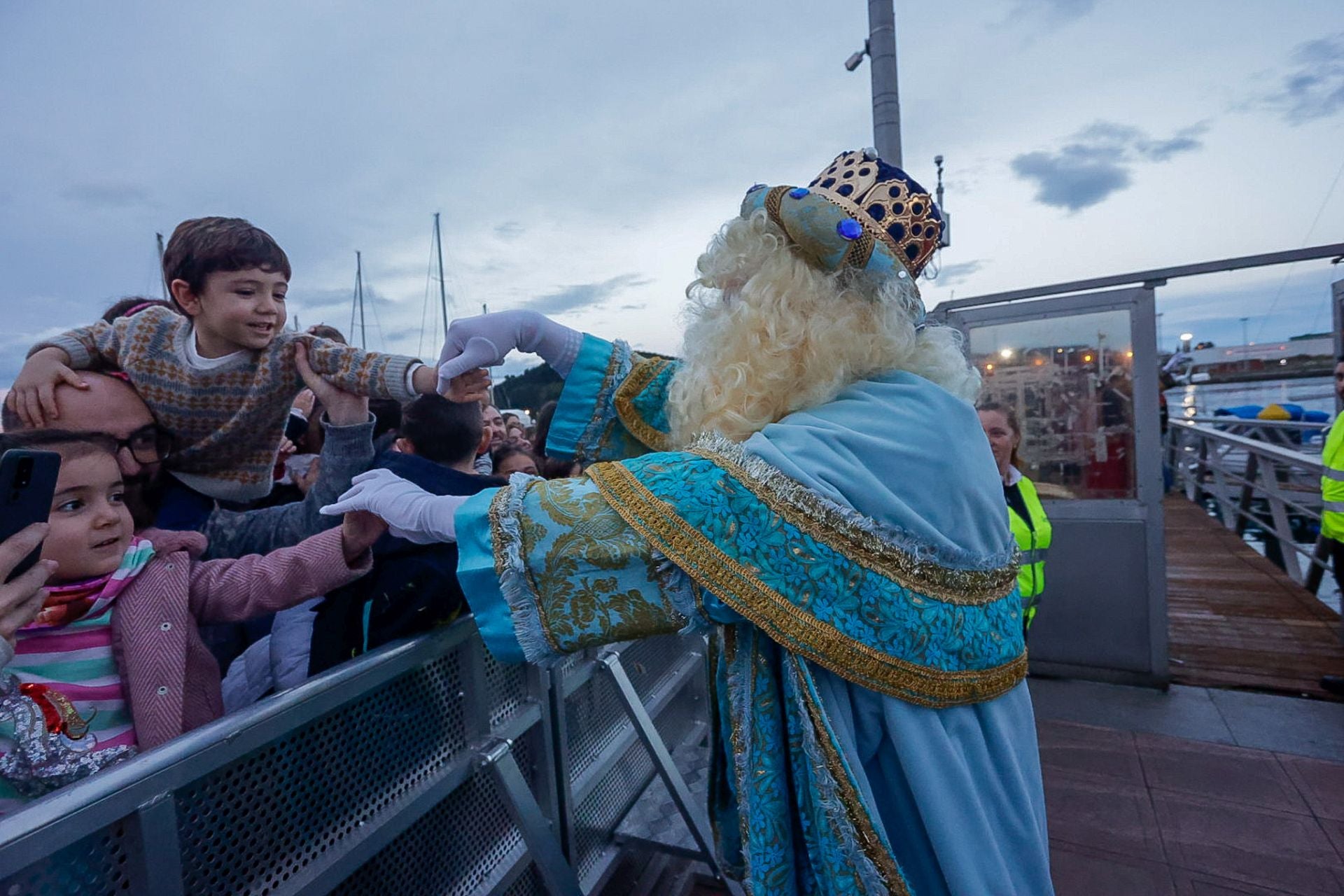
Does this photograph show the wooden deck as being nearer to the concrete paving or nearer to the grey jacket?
the concrete paving

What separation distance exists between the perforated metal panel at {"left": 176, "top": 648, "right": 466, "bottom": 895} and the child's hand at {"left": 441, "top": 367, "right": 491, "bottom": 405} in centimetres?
60

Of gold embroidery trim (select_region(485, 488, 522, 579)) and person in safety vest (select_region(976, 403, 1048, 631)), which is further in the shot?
person in safety vest (select_region(976, 403, 1048, 631))

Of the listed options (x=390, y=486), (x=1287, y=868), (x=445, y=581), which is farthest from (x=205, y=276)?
(x=1287, y=868)

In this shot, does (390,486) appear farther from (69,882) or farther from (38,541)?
(69,882)

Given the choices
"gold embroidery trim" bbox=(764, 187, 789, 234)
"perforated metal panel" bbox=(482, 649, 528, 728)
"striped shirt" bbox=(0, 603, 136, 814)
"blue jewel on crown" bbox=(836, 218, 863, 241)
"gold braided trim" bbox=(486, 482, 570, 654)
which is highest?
"gold embroidery trim" bbox=(764, 187, 789, 234)

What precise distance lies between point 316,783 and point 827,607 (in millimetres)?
913

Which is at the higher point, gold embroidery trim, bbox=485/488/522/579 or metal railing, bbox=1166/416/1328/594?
gold embroidery trim, bbox=485/488/522/579

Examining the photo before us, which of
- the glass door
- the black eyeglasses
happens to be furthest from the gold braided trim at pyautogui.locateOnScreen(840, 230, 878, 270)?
the glass door

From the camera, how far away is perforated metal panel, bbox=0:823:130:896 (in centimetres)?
79

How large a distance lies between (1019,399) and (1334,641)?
2.51 m

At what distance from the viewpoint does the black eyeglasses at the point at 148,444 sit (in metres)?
1.59

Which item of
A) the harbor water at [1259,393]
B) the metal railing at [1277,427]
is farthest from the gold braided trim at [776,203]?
the harbor water at [1259,393]

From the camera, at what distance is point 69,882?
842 mm

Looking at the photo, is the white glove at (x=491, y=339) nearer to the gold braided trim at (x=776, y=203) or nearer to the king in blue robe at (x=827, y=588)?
the king in blue robe at (x=827, y=588)
